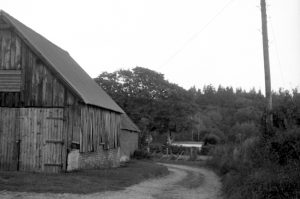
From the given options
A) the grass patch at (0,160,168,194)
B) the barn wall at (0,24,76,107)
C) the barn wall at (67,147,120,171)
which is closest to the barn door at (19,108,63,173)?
the barn wall at (0,24,76,107)

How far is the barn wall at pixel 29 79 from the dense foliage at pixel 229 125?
9.73 meters

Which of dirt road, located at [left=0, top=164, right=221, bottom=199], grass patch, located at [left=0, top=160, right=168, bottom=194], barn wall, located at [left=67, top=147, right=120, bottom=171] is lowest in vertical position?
dirt road, located at [left=0, top=164, right=221, bottom=199]

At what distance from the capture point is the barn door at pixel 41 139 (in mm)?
18938

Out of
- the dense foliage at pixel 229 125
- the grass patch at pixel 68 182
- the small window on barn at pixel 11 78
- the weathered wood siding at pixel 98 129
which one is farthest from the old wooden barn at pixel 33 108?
the dense foliage at pixel 229 125

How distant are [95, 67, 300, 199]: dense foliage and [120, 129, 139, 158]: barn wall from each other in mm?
8369

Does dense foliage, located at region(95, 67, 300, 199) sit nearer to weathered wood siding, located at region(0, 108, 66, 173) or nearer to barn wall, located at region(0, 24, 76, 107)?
weathered wood siding, located at region(0, 108, 66, 173)

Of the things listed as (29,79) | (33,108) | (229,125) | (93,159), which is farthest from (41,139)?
(229,125)

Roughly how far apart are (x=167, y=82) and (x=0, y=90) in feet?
121

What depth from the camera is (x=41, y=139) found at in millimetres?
19125

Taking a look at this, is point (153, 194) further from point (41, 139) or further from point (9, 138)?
point (9, 138)

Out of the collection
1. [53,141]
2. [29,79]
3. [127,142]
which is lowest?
[127,142]

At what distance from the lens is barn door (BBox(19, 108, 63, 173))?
18938 mm

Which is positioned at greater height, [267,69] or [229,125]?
[229,125]

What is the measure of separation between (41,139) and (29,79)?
325cm
